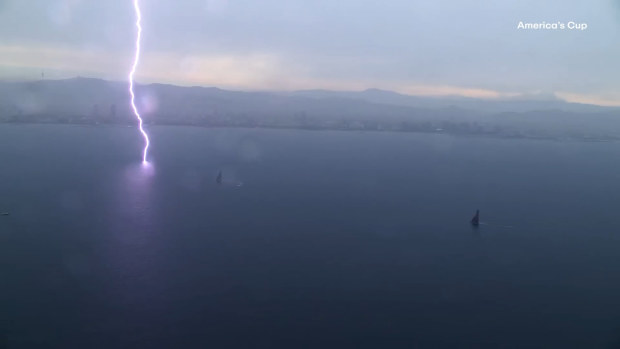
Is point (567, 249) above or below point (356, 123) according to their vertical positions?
below

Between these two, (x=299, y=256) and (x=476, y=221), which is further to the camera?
(x=476, y=221)

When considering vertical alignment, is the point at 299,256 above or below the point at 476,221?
below

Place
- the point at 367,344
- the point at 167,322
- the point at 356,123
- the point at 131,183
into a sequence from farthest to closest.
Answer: the point at 356,123 < the point at 131,183 < the point at 167,322 < the point at 367,344

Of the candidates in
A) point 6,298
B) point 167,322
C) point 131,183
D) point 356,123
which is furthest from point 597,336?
point 356,123

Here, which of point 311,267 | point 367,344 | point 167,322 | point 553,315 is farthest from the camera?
point 311,267

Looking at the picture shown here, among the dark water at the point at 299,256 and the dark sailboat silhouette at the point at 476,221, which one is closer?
the dark water at the point at 299,256

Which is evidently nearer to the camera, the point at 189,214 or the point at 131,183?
the point at 189,214

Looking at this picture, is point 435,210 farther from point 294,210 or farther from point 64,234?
point 64,234

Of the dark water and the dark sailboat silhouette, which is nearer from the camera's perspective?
the dark water
